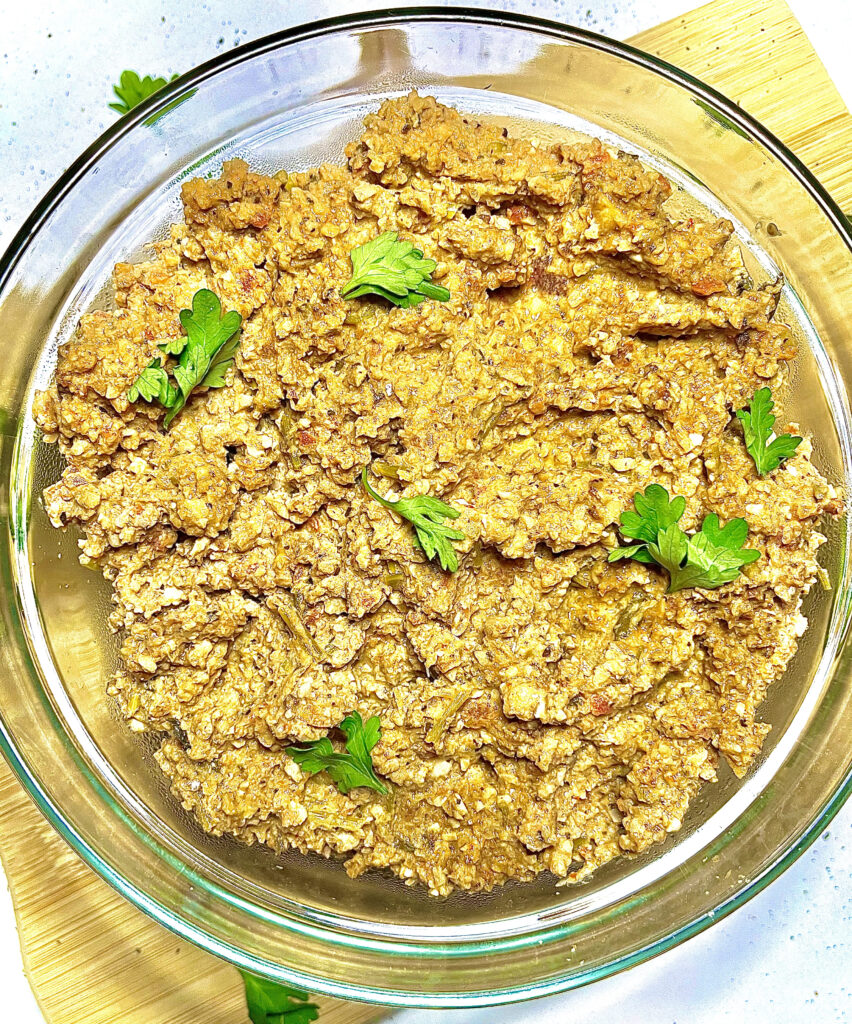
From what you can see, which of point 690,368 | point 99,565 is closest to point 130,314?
point 99,565

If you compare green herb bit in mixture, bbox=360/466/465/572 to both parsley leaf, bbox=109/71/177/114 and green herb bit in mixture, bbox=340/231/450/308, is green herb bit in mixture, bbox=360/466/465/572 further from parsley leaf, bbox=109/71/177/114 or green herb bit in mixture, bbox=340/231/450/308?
parsley leaf, bbox=109/71/177/114

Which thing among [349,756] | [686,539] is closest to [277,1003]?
[349,756]

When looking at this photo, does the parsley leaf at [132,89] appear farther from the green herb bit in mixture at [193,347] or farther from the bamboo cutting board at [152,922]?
the bamboo cutting board at [152,922]

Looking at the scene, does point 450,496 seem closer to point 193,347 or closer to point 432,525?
point 432,525

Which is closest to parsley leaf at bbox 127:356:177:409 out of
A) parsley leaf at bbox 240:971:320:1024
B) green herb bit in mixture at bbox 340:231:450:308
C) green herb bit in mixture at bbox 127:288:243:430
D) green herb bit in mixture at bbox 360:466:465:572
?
green herb bit in mixture at bbox 127:288:243:430

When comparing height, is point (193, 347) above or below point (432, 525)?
above
